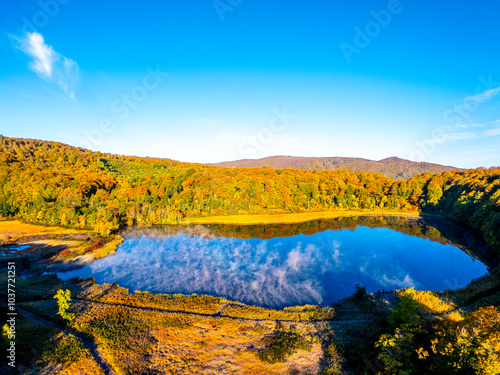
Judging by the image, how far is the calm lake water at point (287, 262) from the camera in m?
39.4

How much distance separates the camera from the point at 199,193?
116 m

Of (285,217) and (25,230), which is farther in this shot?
(285,217)

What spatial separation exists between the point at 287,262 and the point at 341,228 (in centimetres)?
4031

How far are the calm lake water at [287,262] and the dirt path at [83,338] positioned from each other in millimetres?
13591

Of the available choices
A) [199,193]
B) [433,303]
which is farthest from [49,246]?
[433,303]

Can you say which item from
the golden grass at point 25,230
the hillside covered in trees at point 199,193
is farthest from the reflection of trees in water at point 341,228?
the golden grass at point 25,230

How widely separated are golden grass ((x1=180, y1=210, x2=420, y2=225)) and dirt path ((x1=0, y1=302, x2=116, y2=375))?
63.2 m

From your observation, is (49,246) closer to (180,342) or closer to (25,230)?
(25,230)

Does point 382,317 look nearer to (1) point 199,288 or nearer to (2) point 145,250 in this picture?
(1) point 199,288

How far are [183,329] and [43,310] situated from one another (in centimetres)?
1797

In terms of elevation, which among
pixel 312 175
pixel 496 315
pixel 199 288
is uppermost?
pixel 312 175

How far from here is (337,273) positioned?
4528 cm

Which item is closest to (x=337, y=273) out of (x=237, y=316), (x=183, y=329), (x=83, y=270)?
(x=237, y=316)

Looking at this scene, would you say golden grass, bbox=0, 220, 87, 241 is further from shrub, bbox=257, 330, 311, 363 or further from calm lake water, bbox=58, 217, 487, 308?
shrub, bbox=257, 330, 311, 363
